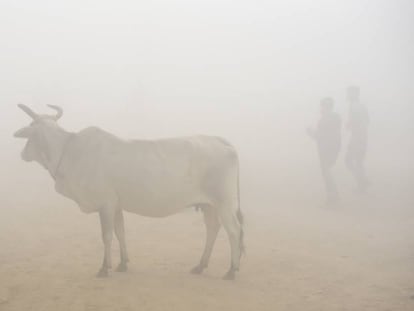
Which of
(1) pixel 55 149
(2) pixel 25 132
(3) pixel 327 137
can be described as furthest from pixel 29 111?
(3) pixel 327 137

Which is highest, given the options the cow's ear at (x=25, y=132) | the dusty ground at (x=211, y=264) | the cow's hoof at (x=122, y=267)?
the cow's ear at (x=25, y=132)

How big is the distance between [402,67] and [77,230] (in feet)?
99.0

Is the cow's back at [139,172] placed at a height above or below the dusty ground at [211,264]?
above

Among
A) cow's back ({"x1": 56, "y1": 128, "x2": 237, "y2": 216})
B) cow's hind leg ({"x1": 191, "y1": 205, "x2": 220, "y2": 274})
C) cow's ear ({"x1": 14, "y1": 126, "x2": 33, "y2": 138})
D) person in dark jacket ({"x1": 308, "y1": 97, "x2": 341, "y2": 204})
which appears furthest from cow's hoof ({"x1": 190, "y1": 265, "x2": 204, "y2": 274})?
person in dark jacket ({"x1": 308, "y1": 97, "x2": 341, "y2": 204})

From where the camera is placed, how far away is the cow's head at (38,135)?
7.24 meters

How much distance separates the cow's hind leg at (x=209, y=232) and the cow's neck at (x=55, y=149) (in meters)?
2.05

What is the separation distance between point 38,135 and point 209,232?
265cm

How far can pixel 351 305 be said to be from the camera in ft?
19.9

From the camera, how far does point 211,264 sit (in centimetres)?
779

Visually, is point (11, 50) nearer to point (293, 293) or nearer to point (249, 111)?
point (249, 111)

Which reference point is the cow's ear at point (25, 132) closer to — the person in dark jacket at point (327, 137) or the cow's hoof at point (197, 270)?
the cow's hoof at point (197, 270)

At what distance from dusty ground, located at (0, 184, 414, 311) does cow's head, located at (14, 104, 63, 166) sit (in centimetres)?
149

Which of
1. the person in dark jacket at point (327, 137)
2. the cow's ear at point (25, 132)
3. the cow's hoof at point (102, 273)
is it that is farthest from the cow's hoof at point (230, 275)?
the person in dark jacket at point (327, 137)

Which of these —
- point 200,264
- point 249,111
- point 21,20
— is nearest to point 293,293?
point 200,264
